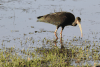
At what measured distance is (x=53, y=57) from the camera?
614 cm

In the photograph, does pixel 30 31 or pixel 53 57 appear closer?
pixel 53 57

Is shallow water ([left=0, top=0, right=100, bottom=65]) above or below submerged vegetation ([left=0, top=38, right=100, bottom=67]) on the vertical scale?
below

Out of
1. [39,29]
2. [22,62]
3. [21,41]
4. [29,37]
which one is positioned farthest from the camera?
[39,29]

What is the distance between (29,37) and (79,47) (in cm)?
228

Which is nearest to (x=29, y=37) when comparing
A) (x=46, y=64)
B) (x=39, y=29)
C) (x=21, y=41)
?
(x=21, y=41)

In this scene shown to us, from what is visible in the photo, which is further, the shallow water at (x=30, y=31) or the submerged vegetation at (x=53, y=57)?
the shallow water at (x=30, y=31)

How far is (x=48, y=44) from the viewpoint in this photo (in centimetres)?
805

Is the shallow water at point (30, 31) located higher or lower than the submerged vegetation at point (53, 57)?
lower

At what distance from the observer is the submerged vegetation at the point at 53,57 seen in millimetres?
5695

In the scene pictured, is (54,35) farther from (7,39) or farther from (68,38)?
(7,39)

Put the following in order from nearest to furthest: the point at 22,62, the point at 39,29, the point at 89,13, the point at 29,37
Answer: the point at 22,62 → the point at 29,37 → the point at 39,29 → the point at 89,13

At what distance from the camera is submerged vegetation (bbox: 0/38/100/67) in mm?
5695

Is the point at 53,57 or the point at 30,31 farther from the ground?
the point at 53,57

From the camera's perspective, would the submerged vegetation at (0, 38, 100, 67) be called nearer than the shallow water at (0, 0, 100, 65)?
Yes
